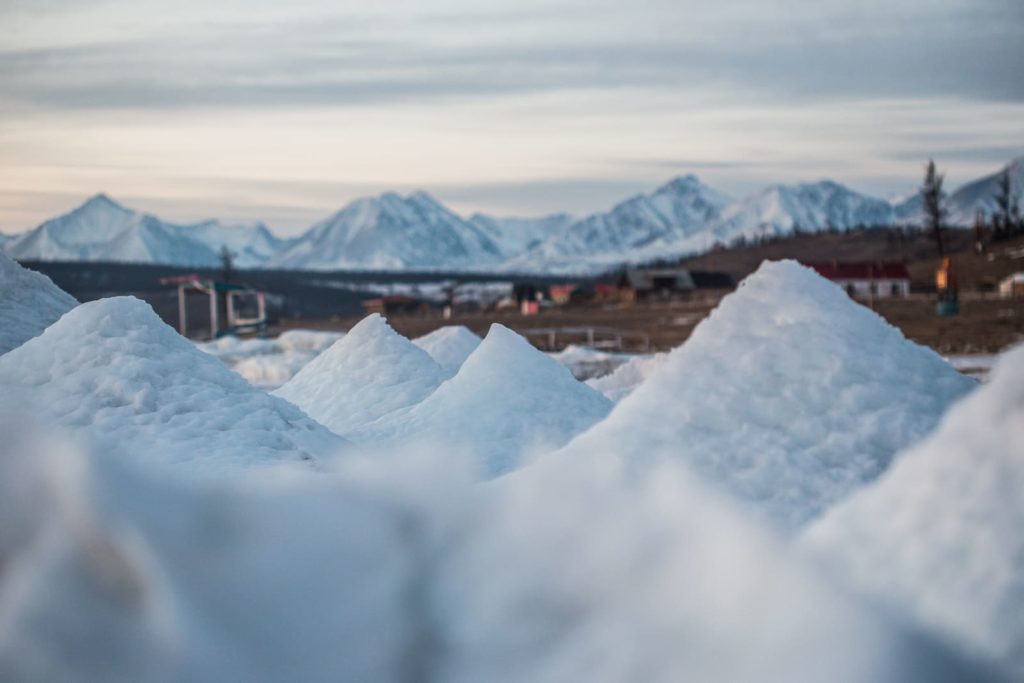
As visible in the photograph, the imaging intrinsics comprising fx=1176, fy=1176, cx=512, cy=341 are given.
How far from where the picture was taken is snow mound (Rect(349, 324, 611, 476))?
1212 cm

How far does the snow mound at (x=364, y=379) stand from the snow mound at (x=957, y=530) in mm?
11302

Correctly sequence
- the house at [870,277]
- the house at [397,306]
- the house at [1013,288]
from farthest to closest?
the house at [397,306], the house at [870,277], the house at [1013,288]

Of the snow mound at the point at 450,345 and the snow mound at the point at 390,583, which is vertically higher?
the snow mound at the point at 390,583

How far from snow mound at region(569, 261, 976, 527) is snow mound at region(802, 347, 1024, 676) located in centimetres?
154

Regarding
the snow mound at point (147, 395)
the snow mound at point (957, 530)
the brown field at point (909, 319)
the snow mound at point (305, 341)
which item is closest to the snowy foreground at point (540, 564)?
the snow mound at point (957, 530)

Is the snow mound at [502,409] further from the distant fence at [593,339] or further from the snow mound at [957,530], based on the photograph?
the distant fence at [593,339]

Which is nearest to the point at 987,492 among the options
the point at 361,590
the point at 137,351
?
the point at 361,590

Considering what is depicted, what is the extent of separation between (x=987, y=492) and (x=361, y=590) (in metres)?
2.48

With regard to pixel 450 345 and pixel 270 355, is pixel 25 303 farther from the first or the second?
pixel 270 355

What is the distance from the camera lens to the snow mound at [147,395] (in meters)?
9.04

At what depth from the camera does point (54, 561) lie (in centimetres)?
463

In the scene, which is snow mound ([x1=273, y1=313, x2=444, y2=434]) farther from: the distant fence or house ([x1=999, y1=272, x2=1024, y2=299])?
house ([x1=999, y1=272, x2=1024, y2=299])

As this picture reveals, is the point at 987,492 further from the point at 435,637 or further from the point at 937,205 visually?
the point at 937,205

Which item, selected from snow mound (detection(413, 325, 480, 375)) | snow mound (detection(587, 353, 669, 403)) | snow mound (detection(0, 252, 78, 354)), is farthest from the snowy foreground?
Result: snow mound (detection(413, 325, 480, 375))
